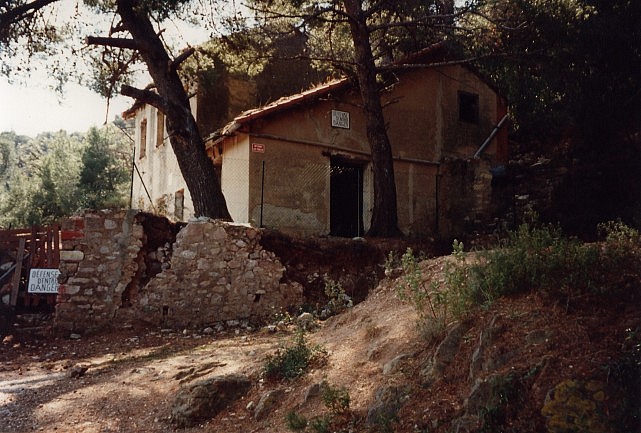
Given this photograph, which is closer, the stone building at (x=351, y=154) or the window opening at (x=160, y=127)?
the stone building at (x=351, y=154)

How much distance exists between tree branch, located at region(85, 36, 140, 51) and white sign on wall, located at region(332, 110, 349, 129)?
5137mm

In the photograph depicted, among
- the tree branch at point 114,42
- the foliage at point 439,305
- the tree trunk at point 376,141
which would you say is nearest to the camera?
the foliage at point 439,305

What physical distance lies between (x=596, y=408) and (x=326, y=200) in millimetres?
11144

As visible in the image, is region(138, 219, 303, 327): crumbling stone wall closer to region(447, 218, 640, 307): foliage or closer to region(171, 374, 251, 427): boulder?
region(171, 374, 251, 427): boulder

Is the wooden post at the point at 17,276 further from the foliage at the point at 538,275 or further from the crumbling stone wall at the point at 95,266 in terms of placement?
the foliage at the point at 538,275

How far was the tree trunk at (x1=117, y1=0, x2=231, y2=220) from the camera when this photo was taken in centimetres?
1209

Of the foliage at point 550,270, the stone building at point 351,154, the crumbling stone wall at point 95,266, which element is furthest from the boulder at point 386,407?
the stone building at point 351,154

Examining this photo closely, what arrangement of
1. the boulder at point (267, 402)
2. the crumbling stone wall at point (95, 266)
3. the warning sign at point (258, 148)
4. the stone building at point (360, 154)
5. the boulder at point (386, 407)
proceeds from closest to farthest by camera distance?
the boulder at point (386, 407) → the boulder at point (267, 402) → the crumbling stone wall at point (95, 266) → the warning sign at point (258, 148) → the stone building at point (360, 154)

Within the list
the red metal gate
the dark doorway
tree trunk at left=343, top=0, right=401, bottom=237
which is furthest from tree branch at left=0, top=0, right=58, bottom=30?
the dark doorway

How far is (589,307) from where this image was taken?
452 cm

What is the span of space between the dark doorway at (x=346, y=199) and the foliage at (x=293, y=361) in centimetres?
893

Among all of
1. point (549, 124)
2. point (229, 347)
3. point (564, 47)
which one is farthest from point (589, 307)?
point (549, 124)

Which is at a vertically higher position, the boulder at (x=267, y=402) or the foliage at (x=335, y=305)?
the foliage at (x=335, y=305)

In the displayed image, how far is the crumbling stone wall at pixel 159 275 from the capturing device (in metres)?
9.88
